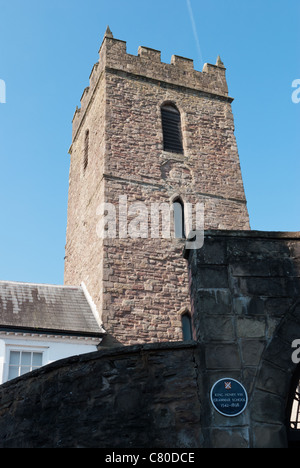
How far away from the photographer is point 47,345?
1219cm

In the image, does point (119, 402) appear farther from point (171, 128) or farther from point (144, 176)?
point (171, 128)

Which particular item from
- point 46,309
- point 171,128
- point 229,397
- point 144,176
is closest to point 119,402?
point 229,397

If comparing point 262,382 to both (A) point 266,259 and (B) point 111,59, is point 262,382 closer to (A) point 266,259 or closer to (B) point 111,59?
(A) point 266,259

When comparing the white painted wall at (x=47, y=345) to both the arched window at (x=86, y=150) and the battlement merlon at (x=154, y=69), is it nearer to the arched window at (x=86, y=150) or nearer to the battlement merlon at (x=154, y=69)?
the arched window at (x=86, y=150)

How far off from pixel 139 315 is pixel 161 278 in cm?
141

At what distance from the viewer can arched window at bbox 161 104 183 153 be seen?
16984 mm

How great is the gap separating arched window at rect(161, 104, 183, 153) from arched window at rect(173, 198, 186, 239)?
214cm

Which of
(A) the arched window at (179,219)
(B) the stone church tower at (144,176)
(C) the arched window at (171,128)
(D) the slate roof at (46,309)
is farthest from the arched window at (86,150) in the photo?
(D) the slate roof at (46,309)

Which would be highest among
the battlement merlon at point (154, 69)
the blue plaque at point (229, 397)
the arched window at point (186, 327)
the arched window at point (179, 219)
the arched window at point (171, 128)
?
the battlement merlon at point (154, 69)

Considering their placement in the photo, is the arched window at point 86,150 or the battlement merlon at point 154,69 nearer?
the battlement merlon at point 154,69

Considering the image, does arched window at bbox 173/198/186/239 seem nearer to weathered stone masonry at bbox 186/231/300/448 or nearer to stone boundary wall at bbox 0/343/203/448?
weathered stone masonry at bbox 186/231/300/448

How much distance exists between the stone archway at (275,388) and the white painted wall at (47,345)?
25.2 ft

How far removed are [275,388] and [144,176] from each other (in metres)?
11.4

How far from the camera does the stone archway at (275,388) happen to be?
15.1ft
